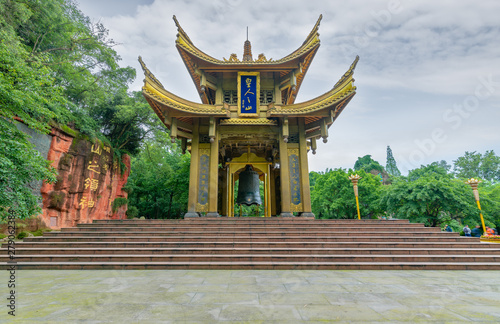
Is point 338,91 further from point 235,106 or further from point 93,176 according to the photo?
point 93,176

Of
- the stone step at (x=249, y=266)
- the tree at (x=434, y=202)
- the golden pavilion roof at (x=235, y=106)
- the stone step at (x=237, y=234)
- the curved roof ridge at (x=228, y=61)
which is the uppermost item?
the curved roof ridge at (x=228, y=61)

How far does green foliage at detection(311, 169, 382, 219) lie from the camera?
2412cm

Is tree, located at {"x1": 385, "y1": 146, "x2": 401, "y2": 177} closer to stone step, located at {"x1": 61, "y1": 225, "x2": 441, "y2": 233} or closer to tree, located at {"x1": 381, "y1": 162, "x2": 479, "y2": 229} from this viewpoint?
tree, located at {"x1": 381, "y1": 162, "x2": 479, "y2": 229}

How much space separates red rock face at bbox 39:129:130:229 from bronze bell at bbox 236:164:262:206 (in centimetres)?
988

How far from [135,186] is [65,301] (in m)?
23.5

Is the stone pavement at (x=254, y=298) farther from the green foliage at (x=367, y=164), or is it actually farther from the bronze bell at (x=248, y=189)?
the green foliage at (x=367, y=164)

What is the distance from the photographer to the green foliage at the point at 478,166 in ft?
118

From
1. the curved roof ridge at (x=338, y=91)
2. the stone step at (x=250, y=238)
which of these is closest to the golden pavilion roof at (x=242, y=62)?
the curved roof ridge at (x=338, y=91)

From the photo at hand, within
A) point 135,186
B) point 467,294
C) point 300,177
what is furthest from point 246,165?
point 135,186

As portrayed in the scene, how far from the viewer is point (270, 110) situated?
10.5m

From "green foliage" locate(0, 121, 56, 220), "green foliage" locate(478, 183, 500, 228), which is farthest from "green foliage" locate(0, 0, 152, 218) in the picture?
"green foliage" locate(478, 183, 500, 228)

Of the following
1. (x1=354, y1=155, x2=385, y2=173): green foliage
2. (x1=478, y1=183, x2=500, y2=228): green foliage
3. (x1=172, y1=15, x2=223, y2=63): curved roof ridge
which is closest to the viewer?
(x1=172, y1=15, x2=223, y2=63): curved roof ridge

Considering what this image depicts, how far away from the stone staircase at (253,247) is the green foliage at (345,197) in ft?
→ 55.2

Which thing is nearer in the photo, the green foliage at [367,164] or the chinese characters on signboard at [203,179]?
the chinese characters on signboard at [203,179]
